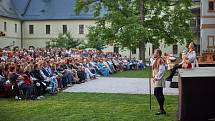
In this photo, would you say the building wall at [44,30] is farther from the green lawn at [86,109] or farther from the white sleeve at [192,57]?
the green lawn at [86,109]

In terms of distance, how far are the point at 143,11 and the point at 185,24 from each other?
4362 millimetres

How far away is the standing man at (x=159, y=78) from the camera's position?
12688mm

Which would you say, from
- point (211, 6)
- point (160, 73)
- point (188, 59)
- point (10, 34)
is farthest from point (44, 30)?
point (160, 73)

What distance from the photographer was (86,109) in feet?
45.2

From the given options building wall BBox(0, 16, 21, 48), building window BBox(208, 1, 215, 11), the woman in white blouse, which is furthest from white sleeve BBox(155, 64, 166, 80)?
building wall BBox(0, 16, 21, 48)

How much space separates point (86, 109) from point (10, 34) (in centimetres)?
5907

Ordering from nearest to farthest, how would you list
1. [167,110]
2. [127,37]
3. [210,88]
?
[210,88] < [167,110] < [127,37]

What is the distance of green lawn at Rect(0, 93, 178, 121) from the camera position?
40.2ft

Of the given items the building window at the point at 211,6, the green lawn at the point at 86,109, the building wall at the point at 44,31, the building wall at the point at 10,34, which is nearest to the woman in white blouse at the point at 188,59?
the green lawn at the point at 86,109

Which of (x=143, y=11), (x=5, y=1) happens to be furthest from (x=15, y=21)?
(x=143, y=11)

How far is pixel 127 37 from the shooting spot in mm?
41938

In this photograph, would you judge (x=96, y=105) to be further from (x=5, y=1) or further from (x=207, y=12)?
(x=5, y=1)

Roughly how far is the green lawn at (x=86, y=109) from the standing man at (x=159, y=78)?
0.42 metres

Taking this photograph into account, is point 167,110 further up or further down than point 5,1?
further down
